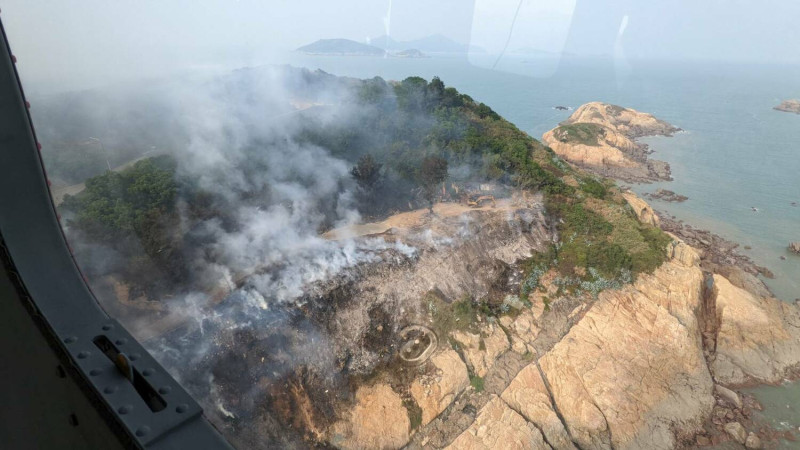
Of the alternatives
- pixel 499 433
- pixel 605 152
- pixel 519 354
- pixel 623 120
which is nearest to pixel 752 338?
pixel 519 354

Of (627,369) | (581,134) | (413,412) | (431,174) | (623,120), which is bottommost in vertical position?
(413,412)

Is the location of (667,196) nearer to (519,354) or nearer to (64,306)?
(519,354)

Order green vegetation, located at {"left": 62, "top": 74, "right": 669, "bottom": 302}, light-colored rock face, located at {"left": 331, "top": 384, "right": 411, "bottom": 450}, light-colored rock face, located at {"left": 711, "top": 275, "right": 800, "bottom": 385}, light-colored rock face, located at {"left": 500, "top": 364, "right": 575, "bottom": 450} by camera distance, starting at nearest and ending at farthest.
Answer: light-colored rock face, located at {"left": 331, "top": 384, "right": 411, "bottom": 450}
light-colored rock face, located at {"left": 500, "top": 364, "right": 575, "bottom": 450}
green vegetation, located at {"left": 62, "top": 74, "right": 669, "bottom": 302}
light-colored rock face, located at {"left": 711, "top": 275, "right": 800, "bottom": 385}

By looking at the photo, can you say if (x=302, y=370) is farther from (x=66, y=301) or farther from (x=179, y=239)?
(x=66, y=301)

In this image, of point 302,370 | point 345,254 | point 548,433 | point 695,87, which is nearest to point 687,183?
point 548,433

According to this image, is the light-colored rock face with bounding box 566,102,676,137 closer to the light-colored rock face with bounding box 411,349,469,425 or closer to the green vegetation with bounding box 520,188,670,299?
the green vegetation with bounding box 520,188,670,299

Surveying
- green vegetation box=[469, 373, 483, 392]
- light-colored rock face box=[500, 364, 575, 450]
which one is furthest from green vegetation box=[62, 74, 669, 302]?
light-colored rock face box=[500, 364, 575, 450]
